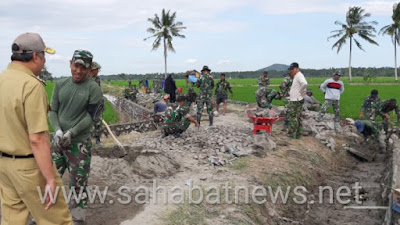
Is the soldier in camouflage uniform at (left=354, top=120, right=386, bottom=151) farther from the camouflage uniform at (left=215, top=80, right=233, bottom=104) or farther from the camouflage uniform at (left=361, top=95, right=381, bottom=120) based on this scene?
the camouflage uniform at (left=215, top=80, right=233, bottom=104)

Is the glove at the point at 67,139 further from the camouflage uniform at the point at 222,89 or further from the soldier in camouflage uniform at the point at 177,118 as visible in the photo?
the camouflage uniform at the point at 222,89

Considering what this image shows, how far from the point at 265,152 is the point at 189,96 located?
7.88ft

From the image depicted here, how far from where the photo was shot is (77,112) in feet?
11.8

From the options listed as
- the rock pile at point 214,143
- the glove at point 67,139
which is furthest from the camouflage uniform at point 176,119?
the glove at point 67,139

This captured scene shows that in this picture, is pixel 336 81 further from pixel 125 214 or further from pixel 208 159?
pixel 125 214

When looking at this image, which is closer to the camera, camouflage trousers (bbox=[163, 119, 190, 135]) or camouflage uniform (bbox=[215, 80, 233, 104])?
camouflage trousers (bbox=[163, 119, 190, 135])

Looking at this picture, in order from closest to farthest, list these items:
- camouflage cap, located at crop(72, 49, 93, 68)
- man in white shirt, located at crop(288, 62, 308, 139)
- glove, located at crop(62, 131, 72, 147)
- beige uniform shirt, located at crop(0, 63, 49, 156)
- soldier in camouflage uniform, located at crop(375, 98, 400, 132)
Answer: beige uniform shirt, located at crop(0, 63, 49, 156) < glove, located at crop(62, 131, 72, 147) < camouflage cap, located at crop(72, 49, 93, 68) < man in white shirt, located at crop(288, 62, 308, 139) < soldier in camouflage uniform, located at crop(375, 98, 400, 132)

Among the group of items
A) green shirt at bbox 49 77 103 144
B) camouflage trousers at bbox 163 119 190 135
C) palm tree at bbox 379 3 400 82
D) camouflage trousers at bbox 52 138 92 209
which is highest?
palm tree at bbox 379 3 400 82

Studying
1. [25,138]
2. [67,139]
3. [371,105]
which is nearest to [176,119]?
[67,139]

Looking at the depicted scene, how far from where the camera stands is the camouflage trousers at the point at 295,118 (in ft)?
27.8

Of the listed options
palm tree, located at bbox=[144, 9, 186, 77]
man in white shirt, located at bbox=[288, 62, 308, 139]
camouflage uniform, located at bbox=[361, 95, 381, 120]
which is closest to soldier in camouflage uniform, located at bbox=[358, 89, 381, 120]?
camouflage uniform, located at bbox=[361, 95, 381, 120]

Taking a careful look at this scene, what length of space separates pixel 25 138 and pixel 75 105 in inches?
48.2

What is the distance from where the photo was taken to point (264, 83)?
48.0 ft

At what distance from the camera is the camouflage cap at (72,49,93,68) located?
138 inches
